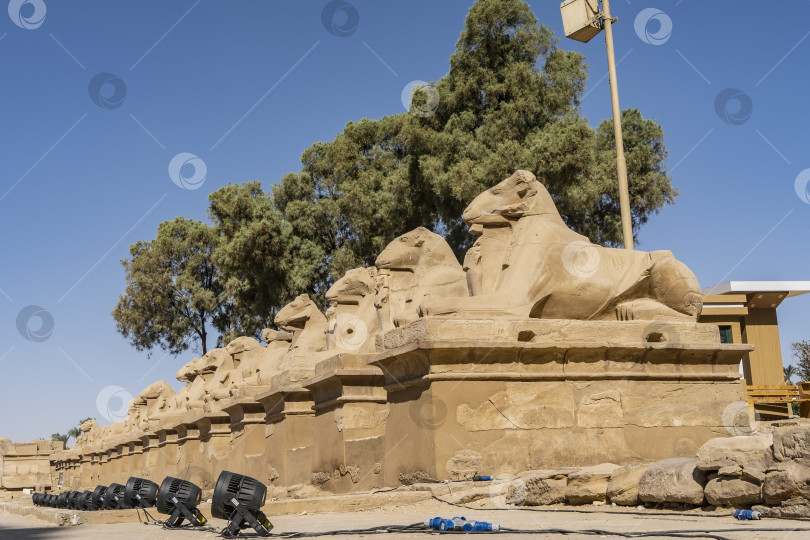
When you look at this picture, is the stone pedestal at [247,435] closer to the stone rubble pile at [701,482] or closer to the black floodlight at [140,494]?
the black floodlight at [140,494]

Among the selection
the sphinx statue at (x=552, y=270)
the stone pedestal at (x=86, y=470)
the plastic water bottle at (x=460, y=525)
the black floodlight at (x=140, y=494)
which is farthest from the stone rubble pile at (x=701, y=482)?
the stone pedestal at (x=86, y=470)

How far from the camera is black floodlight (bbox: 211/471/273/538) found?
496 cm

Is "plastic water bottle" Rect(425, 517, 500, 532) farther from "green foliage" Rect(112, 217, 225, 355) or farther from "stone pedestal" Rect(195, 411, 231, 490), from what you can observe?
"green foliage" Rect(112, 217, 225, 355)

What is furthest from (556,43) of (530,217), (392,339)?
(392,339)

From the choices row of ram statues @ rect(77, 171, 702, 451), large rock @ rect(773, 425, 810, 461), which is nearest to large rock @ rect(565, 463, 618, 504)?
large rock @ rect(773, 425, 810, 461)

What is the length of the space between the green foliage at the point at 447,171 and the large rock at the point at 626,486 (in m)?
11.9

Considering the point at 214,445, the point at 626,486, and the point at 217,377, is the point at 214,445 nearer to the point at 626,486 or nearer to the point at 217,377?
the point at 217,377

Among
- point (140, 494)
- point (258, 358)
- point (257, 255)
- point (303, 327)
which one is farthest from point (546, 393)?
point (257, 255)

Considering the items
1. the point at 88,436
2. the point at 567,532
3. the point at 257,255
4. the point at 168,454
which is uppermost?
the point at 257,255

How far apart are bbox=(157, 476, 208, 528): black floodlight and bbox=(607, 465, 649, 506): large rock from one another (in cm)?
312

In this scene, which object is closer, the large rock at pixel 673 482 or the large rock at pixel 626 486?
the large rock at pixel 673 482

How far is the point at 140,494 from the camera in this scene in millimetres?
8312

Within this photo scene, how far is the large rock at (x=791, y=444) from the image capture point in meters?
4.31

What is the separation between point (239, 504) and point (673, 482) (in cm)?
266
